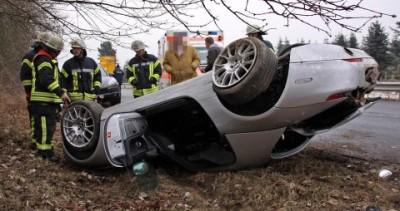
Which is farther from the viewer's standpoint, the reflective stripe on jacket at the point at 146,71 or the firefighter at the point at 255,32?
the reflective stripe on jacket at the point at 146,71

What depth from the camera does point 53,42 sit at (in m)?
6.17

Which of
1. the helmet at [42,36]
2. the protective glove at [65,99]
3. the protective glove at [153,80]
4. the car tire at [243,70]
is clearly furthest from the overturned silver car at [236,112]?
the protective glove at [153,80]

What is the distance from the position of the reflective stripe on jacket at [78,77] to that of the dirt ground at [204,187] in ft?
4.92

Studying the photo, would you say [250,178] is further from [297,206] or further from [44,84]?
[44,84]

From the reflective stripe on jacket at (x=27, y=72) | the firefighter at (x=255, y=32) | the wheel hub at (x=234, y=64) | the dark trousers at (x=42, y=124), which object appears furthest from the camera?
the reflective stripe on jacket at (x=27, y=72)

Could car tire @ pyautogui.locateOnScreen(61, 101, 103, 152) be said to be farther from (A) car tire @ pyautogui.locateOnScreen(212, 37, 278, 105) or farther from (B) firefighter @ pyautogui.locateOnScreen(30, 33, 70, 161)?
(A) car tire @ pyautogui.locateOnScreen(212, 37, 278, 105)

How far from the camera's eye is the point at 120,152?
5.17m

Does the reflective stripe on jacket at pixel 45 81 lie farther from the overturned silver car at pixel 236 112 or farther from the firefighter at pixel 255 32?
the firefighter at pixel 255 32

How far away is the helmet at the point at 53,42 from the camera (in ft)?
19.9

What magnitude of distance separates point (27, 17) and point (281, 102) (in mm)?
2827

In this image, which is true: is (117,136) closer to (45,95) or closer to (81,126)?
(81,126)

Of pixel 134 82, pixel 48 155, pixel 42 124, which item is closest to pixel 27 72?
pixel 42 124

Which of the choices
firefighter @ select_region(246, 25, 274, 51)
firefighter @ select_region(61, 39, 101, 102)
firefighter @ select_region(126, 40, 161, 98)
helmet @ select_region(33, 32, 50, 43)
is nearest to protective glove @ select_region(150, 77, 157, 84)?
firefighter @ select_region(126, 40, 161, 98)

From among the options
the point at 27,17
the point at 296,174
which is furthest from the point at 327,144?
the point at 27,17
